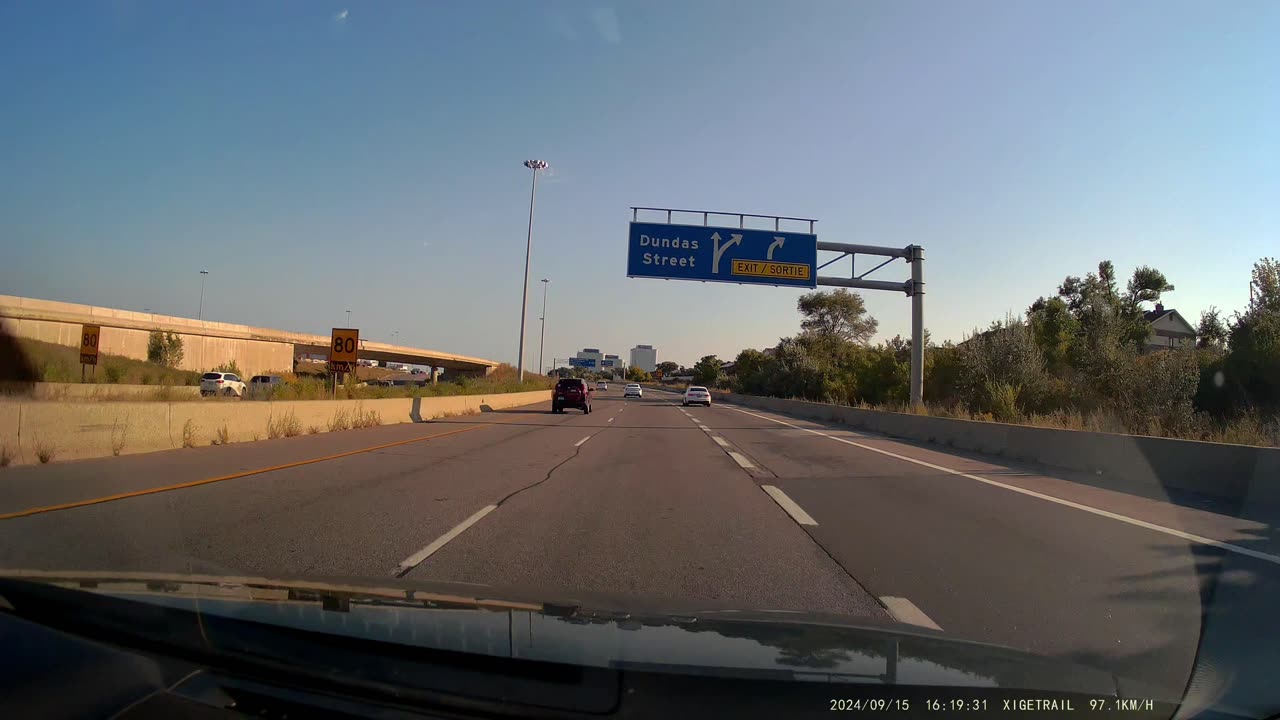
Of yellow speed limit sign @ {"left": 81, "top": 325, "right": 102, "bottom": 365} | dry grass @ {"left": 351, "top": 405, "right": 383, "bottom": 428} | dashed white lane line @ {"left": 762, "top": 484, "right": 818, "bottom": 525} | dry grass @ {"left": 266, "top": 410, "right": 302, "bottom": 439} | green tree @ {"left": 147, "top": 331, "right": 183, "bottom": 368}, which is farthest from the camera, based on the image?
green tree @ {"left": 147, "top": 331, "right": 183, "bottom": 368}

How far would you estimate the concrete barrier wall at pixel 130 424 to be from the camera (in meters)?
11.5

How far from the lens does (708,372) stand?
13612 cm

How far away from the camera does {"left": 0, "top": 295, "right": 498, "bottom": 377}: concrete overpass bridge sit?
4747cm

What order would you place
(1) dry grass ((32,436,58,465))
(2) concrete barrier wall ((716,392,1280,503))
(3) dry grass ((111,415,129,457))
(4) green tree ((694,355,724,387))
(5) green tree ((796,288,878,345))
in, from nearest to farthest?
1. (2) concrete barrier wall ((716,392,1280,503))
2. (1) dry grass ((32,436,58,465))
3. (3) dry grass ((111,415,129,457))
4. (5) green tree ((796,288,878,345))
5. (4) green tree ((694,355,724,387))

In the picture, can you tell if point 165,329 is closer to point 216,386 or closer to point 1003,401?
point 216,386

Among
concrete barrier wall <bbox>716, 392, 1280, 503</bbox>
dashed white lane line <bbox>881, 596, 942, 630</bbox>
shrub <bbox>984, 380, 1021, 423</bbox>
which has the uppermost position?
shrub <bbox>984, 380, 1021, 423</bbox>

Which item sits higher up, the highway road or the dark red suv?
the dark red suv

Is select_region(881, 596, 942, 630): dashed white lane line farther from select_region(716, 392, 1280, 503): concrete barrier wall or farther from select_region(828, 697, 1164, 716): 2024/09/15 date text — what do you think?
select_region(716, 392, 1280, 503): concrete barrier wall

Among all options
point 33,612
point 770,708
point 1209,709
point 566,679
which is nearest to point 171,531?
point 33,612

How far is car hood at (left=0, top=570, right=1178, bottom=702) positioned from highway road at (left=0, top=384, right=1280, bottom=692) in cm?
46

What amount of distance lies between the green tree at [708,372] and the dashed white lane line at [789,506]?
111640mm

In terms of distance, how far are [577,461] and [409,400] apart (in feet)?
49.4

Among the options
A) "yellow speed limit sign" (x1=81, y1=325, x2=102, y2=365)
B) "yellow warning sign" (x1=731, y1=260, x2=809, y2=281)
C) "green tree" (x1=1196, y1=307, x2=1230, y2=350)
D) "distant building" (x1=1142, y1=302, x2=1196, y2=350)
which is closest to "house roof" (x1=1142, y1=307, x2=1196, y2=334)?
"distant building" (x1=1142, y1=302, x2=1196, y2=350)

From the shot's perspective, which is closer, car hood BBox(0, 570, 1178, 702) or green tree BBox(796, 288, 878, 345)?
car hood BBox(0, 570, 1178, 702)
